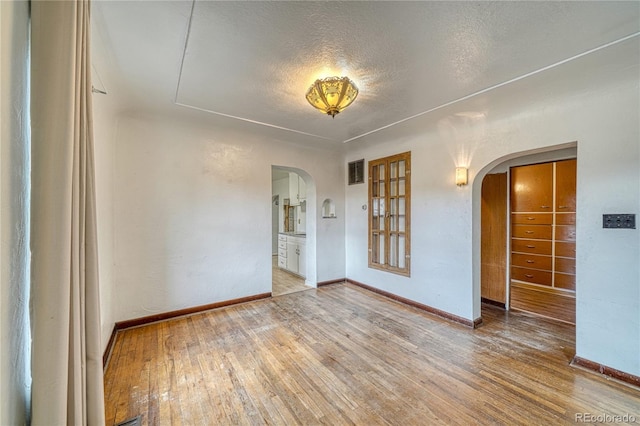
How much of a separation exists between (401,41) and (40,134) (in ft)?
6.28

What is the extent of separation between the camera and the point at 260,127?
11.3 feet

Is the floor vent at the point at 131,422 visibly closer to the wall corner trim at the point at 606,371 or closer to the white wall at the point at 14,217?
the white wall at the point at 14,217

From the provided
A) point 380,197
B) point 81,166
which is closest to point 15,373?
point 81,166

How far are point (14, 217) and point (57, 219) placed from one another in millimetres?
115

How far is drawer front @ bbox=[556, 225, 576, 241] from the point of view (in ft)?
13.4

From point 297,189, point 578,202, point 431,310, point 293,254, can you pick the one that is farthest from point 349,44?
point 297,189

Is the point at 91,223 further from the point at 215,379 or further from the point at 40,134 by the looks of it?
the point at 215,379

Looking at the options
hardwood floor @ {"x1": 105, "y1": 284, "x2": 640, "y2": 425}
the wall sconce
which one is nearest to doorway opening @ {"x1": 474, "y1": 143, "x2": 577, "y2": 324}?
the wall sconce

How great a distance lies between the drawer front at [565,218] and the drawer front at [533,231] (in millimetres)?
164

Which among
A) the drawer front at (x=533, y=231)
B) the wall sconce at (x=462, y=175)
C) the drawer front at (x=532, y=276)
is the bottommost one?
the drawer front at (x=532, y=276)

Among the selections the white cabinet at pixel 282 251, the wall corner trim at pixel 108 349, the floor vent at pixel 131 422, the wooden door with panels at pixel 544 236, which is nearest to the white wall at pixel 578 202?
the wooden door with panels at pixel 544 236

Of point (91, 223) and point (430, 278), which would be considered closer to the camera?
point (91, 223)

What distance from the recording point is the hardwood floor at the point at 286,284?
4.36 m
